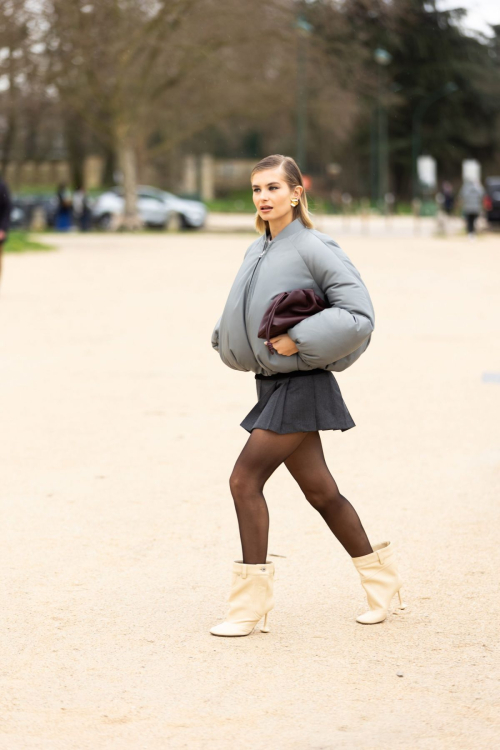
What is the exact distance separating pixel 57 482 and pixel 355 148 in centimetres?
7199

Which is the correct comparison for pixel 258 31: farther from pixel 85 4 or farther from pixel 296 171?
pixel 296 171

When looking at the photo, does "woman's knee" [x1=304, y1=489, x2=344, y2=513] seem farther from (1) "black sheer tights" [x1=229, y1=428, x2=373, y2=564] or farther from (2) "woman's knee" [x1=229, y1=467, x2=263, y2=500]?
(2) "woman's knee" [x1=229, y1=467, x2=263, y2=500]

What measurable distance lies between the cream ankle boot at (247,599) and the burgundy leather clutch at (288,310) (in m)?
0.77

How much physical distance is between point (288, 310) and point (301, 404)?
32 cm

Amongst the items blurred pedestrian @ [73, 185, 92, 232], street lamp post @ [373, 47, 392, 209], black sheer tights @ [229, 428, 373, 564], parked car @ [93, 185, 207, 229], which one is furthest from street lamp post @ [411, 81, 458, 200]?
black sheer tights @ [229, 428, 373, 564]

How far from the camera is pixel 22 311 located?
15.6 m

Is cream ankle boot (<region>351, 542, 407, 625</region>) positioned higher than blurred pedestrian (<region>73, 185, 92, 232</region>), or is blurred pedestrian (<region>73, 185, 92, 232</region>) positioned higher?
blurred pedestrian (<region>73, 185, 92, 232</region>)

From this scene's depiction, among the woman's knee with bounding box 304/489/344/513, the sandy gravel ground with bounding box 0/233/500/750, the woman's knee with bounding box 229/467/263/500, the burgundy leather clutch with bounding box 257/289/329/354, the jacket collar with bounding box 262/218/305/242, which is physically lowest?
the sandy gravel ground with bounding box 0/233/500/750

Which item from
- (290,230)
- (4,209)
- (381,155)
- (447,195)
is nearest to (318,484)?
(290,230)

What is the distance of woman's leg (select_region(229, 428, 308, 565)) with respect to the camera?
4.10 metres

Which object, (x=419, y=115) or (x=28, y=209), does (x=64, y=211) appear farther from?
(x=419, y=115)

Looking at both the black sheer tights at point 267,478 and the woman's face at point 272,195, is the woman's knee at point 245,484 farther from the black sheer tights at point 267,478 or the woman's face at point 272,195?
the woman's face at point 272,195

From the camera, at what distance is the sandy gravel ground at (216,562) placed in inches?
136

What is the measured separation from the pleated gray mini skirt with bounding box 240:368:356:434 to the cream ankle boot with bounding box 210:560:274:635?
0.48 meters
